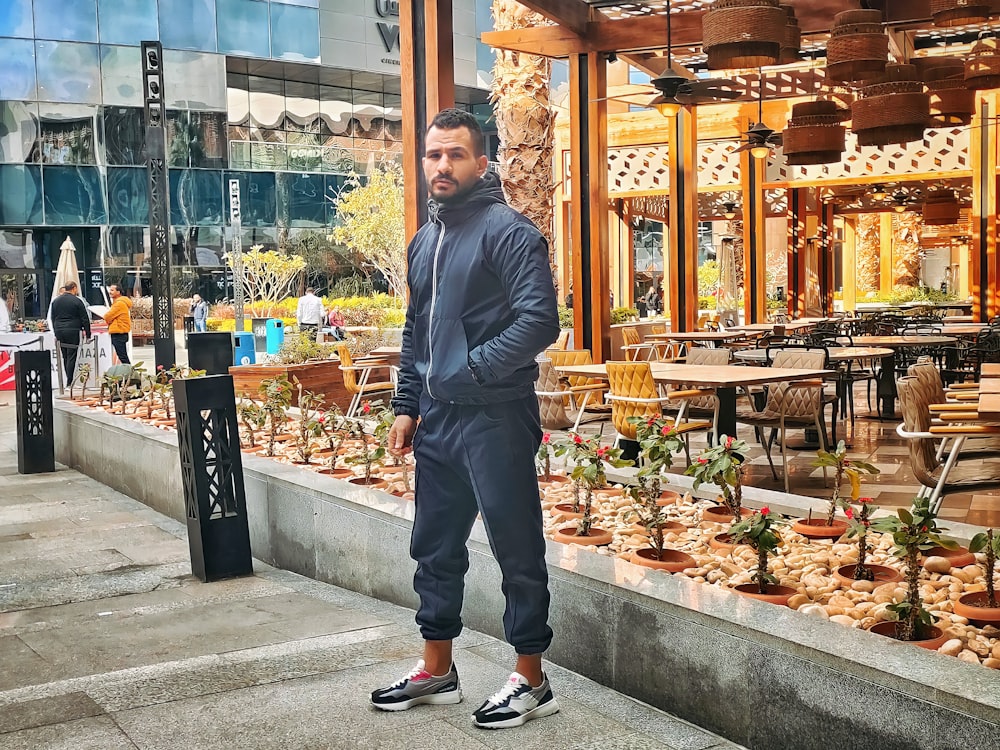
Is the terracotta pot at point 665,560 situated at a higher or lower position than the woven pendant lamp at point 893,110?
lower

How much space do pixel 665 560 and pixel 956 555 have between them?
1042 mm

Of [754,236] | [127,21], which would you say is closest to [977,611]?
[754,236]

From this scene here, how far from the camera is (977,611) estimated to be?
329 centimetres

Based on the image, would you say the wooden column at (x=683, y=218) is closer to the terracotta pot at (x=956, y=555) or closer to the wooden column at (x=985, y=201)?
the wooden column at (x=985, y=201)

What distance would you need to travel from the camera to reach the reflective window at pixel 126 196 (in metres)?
29.7

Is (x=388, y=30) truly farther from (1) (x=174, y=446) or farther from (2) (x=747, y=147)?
(1) (x=174, y=446)

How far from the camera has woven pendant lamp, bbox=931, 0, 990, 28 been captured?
737 cm

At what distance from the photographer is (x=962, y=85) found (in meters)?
10.1

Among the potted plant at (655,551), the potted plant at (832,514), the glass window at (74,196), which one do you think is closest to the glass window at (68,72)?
the glass window at (74,196)

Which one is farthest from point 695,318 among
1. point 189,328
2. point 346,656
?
point 189,328

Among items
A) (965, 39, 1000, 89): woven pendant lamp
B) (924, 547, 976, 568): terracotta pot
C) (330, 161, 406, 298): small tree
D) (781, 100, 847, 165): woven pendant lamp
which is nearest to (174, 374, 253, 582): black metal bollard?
(924, 547, 976, 568): terracotta pot

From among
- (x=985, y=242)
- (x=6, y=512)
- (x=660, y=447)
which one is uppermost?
(x=985, y=242)

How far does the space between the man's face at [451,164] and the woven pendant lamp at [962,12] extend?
5658 millimetres

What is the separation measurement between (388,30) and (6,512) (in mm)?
31085
